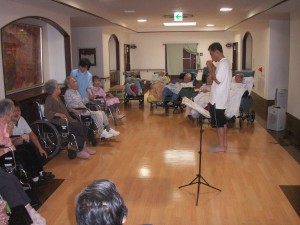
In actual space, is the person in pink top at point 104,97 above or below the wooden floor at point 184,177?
above

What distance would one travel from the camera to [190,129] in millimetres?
7059

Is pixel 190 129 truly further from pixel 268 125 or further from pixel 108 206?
pixel 108 206

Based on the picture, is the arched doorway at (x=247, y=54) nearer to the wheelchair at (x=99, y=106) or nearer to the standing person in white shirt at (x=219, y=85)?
the wheelchair at (x=99, y=106)

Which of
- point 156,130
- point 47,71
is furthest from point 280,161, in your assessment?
point 47,71

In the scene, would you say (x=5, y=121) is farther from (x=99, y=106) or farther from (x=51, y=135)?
(x=99, y=106)

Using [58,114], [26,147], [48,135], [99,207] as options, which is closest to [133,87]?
[58,114]

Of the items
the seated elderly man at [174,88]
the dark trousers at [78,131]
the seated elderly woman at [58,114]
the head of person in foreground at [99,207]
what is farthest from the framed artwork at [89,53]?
the head of person in foreground at [99,207]

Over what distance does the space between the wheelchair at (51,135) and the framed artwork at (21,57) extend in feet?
3.72

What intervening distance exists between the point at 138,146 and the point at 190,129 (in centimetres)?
156

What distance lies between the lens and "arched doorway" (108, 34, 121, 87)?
12488 millimetres

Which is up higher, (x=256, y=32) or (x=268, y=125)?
(x=256, y=32)

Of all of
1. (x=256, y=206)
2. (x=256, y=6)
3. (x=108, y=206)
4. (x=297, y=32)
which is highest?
(x=256, y=6)

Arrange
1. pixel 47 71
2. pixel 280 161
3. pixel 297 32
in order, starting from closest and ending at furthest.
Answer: pixel 280 161, pixel 297 32, pixel 47 71

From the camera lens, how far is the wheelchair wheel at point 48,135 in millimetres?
4656
